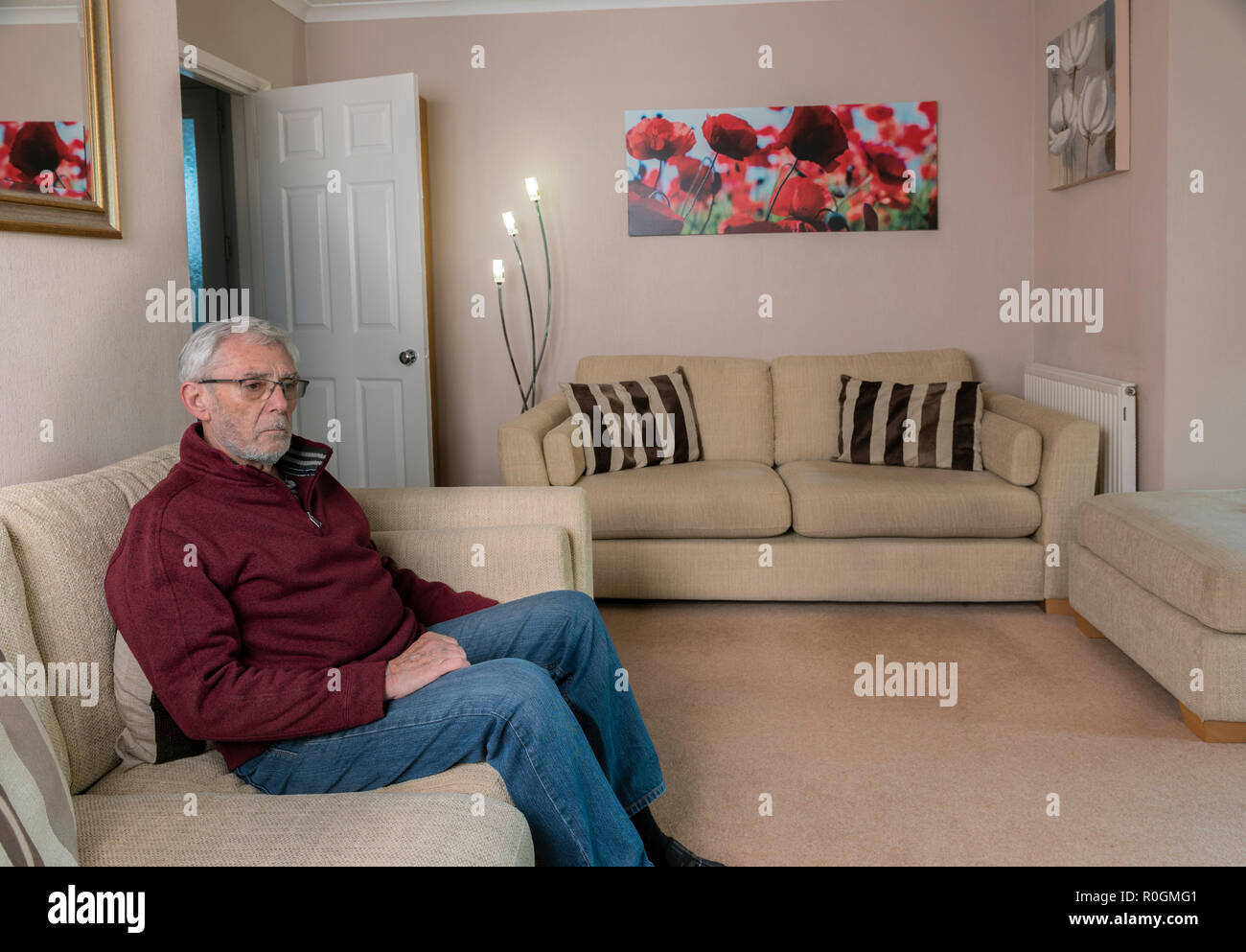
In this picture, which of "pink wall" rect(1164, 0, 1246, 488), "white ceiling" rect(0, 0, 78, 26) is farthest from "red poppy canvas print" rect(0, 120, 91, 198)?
"pink wall" rect(1164, 0, 1246, 488)

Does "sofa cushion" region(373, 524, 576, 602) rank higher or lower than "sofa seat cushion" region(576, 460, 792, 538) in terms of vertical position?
higher

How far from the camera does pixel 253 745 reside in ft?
5.19

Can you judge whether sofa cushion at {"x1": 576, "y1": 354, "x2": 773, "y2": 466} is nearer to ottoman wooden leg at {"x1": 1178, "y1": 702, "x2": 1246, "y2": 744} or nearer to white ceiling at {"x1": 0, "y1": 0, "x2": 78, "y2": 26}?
ottoman wooden leg at {"x1": 1178, "y1": 702, "x2": 1246, "y2": 744}

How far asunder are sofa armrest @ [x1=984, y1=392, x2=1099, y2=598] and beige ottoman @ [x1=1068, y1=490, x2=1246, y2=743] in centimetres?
30

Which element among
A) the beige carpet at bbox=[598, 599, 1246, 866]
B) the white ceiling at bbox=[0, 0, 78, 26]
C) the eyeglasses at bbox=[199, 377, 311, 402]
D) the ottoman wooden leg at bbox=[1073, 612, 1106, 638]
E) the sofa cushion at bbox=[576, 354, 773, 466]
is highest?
the white ceiling at bbox=[0, 0, 78, 26]

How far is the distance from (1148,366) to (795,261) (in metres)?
1.71

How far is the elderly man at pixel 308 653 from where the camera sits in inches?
59.9

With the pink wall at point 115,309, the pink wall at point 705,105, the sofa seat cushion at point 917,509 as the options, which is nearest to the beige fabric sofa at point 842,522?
the sofa seat cushion at point 917,509

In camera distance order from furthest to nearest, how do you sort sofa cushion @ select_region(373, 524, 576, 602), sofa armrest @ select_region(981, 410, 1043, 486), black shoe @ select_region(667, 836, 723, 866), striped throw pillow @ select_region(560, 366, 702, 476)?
striped throw pillow @ select_region(560, 366, 702, 476), sofa armrest @ select_region(981, 410, 1043, 486), sofa cushion @ select_region(373, 524, 576, 602), black shoe @ select_region(667, 836, 723, 866)

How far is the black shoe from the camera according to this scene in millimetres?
1883

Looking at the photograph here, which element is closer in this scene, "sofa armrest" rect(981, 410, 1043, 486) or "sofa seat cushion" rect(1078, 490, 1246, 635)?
"sofa seat cushion" rect(1078, 490, 1246, 635)
